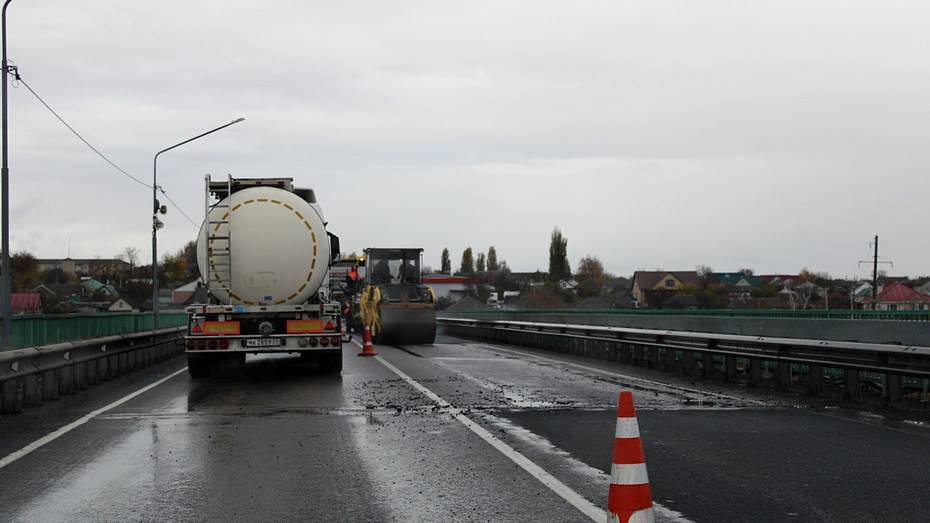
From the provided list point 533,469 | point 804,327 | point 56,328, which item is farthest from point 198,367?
point 804,327

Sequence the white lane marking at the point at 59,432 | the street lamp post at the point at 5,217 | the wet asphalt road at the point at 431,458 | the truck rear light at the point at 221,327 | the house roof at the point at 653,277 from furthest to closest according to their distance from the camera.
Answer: the house roof at the point at 653,277 < the street lamp post at the point at 5,217 < the truck rear light at the point at 221,327 < the white lane marking at the point at 59,432 < the wet asphalt road at the point at 431,458

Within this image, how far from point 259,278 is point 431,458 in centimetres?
899

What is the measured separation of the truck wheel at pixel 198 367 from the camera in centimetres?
1714

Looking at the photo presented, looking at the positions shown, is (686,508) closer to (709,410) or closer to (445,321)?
(709,410)

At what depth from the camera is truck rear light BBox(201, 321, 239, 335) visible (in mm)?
16328

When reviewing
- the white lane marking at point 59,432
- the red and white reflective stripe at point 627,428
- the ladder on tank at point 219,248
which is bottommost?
the white lane marking at point 59,432

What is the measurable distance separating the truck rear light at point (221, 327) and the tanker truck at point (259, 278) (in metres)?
0.02

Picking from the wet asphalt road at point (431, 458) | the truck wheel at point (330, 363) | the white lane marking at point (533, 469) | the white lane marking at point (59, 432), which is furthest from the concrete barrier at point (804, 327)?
the white lane marking at point (59, 432)

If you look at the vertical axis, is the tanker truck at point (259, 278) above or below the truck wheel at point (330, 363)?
above

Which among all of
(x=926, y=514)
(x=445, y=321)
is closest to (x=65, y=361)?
(x=926, y=514)

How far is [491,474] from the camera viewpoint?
758 cm

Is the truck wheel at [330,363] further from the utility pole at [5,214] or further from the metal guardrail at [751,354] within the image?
the metal guardrail at [751,354]

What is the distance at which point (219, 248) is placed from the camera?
16.5m

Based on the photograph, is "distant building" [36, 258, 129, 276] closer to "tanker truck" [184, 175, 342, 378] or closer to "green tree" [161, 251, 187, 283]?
"green tree" [161, 251, 187, 283]
